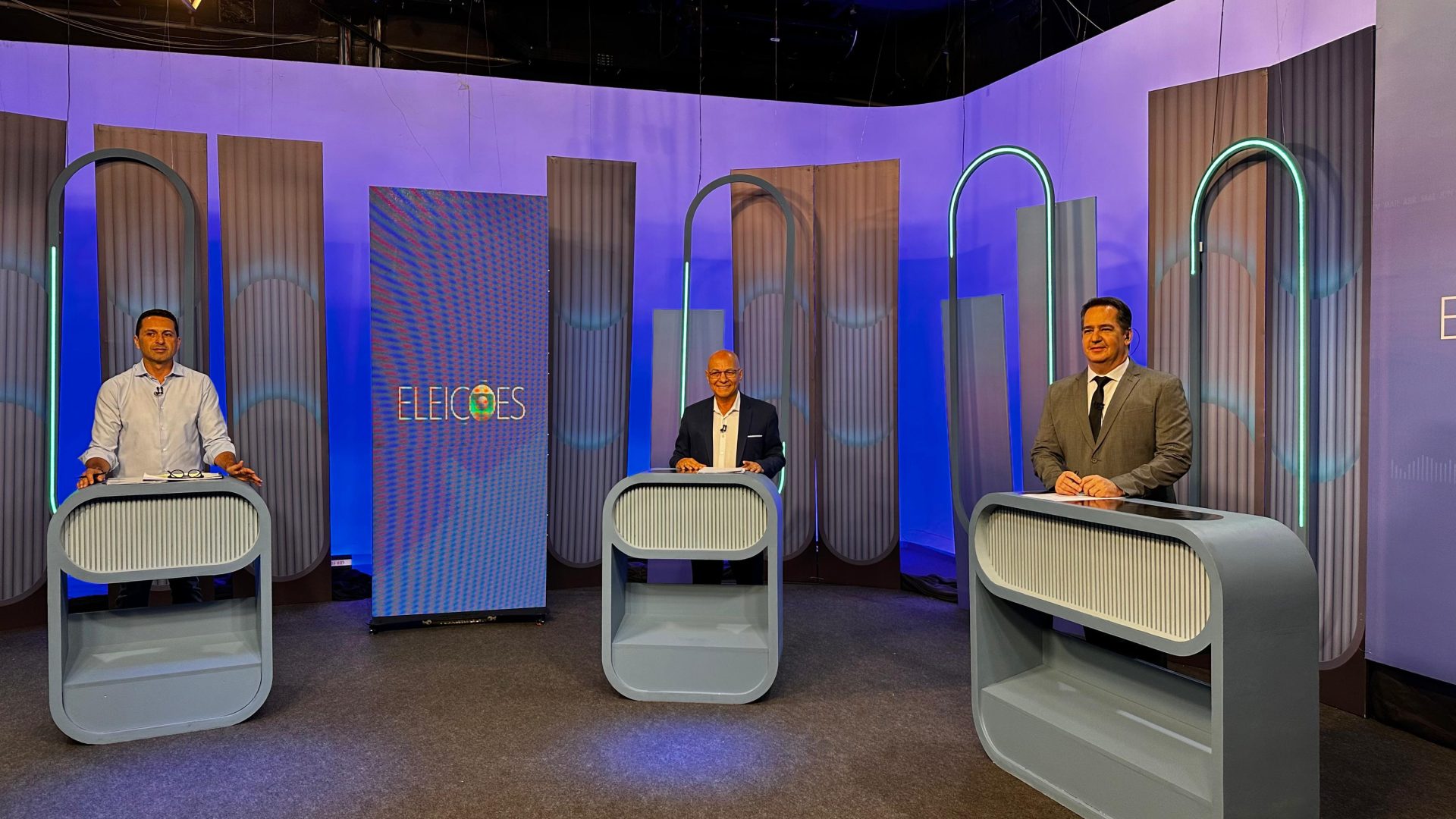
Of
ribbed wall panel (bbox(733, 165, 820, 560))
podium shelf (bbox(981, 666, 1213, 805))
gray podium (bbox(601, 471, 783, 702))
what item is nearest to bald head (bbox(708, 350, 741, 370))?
gray podium (bbox(601, 471, 783, 702))

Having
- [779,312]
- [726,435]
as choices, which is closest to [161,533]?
[726,435]

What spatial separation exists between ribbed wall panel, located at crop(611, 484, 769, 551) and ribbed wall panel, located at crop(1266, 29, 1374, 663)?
2.13 metres

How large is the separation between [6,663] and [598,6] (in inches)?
206

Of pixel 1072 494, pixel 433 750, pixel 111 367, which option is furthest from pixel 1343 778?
pixel 111 367

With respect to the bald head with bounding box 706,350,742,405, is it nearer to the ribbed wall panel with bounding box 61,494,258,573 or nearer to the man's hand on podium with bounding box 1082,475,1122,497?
the man's hand on podium with bounding box 1082,475,1122,497

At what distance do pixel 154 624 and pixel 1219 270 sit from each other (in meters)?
4.74

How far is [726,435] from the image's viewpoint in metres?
4.25

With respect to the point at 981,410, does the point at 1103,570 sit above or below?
below

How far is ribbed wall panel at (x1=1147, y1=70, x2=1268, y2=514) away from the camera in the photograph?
3.69 meters

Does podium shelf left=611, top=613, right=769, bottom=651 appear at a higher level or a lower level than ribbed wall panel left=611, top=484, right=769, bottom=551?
lower

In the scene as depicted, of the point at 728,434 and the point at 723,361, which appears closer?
the point at 723,361

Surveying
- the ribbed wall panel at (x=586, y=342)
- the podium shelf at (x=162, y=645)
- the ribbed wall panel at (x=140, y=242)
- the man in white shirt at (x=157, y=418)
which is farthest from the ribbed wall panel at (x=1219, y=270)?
the ribbed wall panel at (x=140, y=242)

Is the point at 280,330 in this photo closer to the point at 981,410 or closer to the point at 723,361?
the point at 723,361

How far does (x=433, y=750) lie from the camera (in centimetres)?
295
